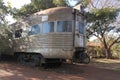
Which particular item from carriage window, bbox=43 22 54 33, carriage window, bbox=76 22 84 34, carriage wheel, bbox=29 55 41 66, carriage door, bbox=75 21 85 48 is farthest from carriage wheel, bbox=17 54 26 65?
carriage window, bbox=76 22 84 34

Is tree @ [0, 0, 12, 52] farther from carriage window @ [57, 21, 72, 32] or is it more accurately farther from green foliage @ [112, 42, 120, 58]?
green foliage @ [112, 42, 120, 58]

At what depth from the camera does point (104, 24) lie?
89.0 feet

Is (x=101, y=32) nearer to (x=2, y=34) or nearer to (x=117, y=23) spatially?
(x=117, y=23)

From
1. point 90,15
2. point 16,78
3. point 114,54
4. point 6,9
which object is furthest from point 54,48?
point 114,54

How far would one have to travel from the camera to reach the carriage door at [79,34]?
14406mm

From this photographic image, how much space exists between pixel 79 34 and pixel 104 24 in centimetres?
1312

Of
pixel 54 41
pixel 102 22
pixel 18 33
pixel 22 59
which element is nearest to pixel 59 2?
pixel 102 22

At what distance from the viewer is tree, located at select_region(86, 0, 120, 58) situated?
80.3ft

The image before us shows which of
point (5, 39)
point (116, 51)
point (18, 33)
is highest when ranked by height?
point (18, 33)

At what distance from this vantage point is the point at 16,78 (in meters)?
11.6

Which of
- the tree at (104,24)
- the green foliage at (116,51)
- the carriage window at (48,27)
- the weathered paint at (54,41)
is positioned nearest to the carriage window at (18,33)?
the weathered paint at (54,41)

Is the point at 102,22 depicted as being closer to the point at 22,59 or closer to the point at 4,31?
the point at 4,31

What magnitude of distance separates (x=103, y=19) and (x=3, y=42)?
11.7m

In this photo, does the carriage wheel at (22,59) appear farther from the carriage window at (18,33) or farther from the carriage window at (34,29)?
the carriage window at (34,29)
